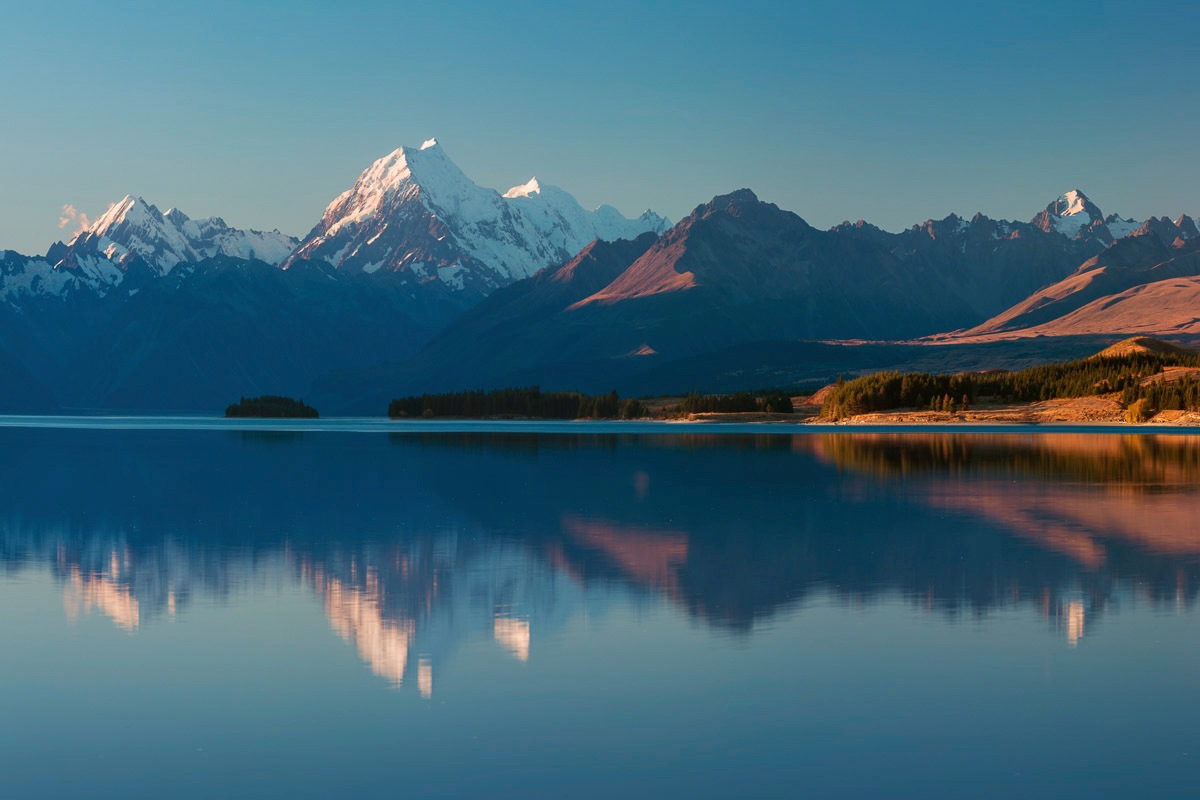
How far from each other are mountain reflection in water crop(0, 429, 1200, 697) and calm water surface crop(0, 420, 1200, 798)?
32 centimetres

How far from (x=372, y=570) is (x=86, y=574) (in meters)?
11.7

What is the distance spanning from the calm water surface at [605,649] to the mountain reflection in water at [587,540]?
318 millimetres

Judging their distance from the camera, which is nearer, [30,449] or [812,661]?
[812,661]

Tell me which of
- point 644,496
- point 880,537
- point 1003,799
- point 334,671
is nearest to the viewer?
point 1003,799

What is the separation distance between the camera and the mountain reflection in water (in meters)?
43.1

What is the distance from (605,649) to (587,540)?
81.9 feet

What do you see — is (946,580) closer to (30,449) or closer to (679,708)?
(679,708)

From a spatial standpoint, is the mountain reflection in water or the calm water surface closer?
the calm water surface

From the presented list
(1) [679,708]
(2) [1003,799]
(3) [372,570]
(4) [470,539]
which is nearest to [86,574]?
(3) [372,570]

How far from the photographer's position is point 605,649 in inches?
1430

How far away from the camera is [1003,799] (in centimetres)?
2375

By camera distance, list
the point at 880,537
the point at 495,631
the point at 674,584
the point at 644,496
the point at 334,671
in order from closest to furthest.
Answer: the point at 334,671 < the point at 495,631 < the point at 674,584 < the point at 880,537 < the point at 644,496

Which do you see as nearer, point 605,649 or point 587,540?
point 605,649

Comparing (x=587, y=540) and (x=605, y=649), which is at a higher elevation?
(x=587, y=540)
